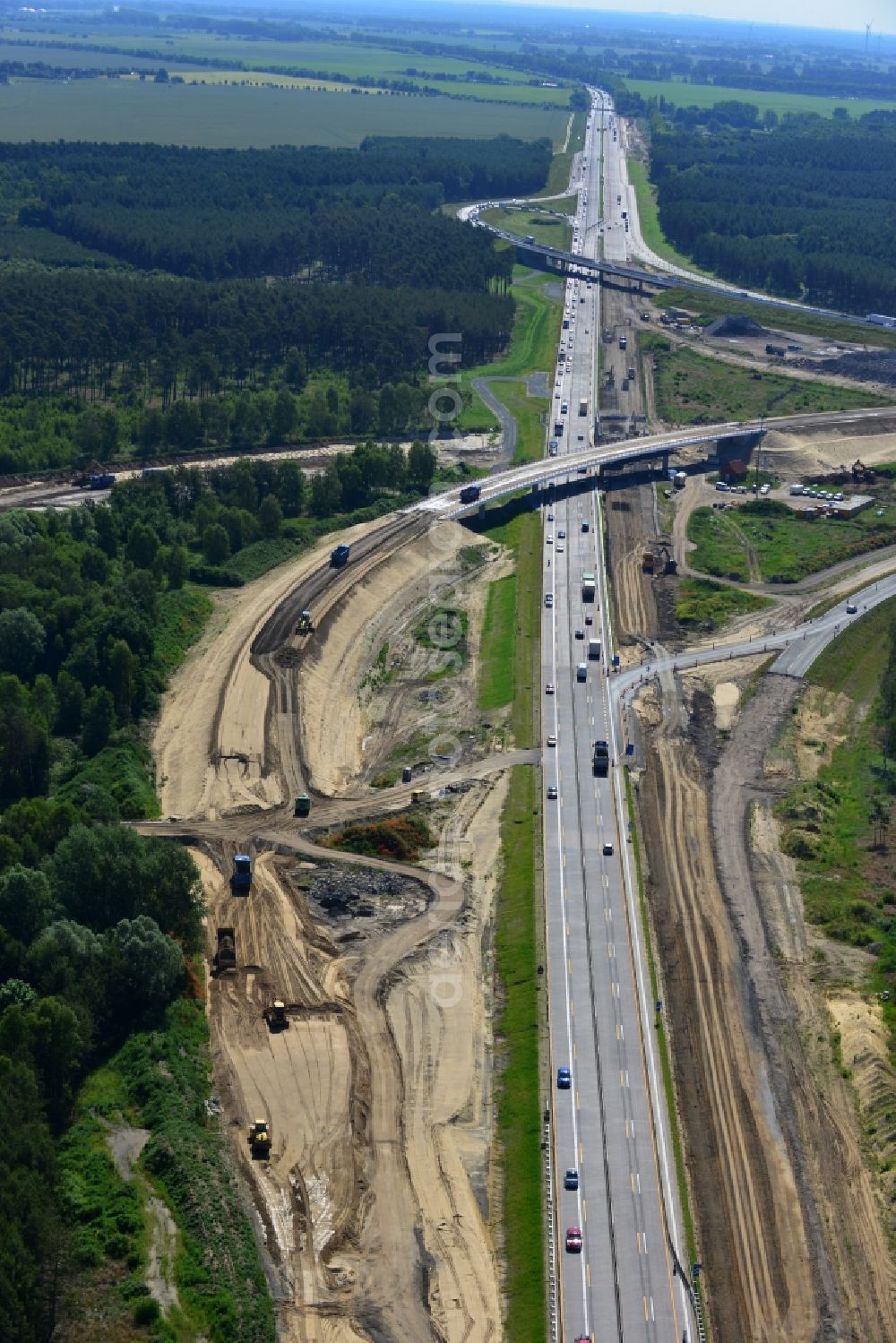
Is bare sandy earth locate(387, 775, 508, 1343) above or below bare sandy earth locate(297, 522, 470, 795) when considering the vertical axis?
below

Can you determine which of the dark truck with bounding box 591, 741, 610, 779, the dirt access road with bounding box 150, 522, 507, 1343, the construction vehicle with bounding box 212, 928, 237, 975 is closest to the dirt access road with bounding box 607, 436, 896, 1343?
the dark truck with bounding box 591, 741, 610, 779

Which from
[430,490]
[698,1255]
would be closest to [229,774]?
[698,1255]

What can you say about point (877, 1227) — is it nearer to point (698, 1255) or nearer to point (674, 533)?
point (698, 1255)

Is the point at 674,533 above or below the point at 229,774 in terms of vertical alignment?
above

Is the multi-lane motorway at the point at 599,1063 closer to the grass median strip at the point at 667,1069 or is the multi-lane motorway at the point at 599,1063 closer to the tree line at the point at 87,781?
the grass median strip at the point at 667,1069

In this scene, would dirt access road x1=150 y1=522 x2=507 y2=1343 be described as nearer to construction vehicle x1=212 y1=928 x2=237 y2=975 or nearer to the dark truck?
construction vehicle x1=212 y1=928 x2=237 y2=975

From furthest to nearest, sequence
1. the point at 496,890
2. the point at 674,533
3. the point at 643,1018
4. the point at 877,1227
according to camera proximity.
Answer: the point at 674,533
the point at 496,890
the point at 643,1018
the point at 877,1227

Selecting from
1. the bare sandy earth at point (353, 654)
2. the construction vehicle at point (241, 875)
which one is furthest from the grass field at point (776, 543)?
the construction vehicle at point (241, 875)
